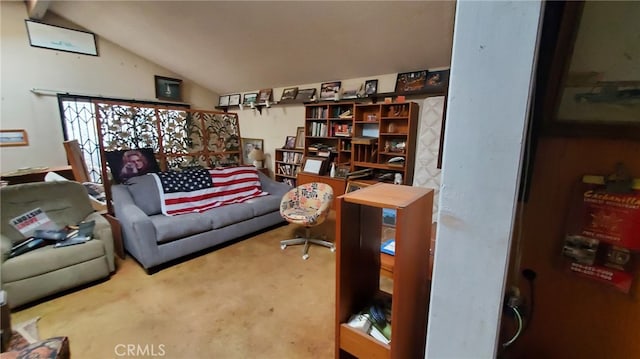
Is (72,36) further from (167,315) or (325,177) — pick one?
(167,315)

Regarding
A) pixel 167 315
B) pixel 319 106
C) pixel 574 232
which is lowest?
pixel 167 315

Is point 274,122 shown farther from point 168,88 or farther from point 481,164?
point 481,164

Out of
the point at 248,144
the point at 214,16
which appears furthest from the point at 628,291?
the point at 248,144

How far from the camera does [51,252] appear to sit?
1.97 meters

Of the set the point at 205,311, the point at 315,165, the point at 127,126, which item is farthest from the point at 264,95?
the point at 205,311

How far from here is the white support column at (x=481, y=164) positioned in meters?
0.55

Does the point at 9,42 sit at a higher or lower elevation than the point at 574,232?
higher

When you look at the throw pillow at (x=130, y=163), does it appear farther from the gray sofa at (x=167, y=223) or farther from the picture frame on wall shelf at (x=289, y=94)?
the picture frame on wall shelf at (x=289, y=94)

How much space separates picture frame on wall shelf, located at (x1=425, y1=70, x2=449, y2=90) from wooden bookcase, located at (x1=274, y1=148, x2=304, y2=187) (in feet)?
7.78

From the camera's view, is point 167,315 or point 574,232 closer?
point 574,232

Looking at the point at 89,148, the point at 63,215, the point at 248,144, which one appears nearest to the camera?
the point at 63,215

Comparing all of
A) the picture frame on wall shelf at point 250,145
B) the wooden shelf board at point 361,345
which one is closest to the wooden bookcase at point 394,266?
the wooden shelf board at point 361,345

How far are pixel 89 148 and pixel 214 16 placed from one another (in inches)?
131

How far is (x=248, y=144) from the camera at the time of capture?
19.5ft
